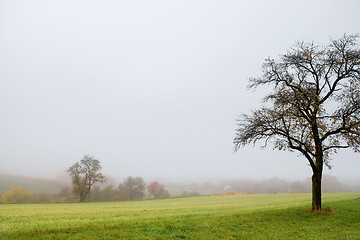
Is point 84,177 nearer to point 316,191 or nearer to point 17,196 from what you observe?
point 17,196

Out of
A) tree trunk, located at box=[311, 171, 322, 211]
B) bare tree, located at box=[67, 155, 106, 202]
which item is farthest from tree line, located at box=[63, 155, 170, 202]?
tree trunk, located at box=[311, 171, 322, 211]

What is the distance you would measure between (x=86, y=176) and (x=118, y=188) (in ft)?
35.9

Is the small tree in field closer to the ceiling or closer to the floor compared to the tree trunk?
closer to the floor

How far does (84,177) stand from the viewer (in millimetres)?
60312

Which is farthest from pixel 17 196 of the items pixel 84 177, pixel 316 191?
pixel 316 191

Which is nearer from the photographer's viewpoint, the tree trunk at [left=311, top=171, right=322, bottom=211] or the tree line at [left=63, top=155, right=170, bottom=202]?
the tree trunk at [left=311, top=171, right=322, bottom=211]

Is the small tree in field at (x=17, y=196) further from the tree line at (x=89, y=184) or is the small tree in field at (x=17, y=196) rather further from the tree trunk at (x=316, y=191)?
the tree trunk at (x=316, y=191)

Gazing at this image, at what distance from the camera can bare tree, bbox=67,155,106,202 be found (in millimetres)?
59938

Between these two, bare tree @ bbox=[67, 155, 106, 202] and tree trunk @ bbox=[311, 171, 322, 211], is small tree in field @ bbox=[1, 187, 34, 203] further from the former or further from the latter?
tree trunk @ bbox=[311, 171, 322, 211]

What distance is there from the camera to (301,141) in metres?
23.0

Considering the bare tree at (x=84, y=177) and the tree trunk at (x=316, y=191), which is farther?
the bare tree at (x=84, y=177)

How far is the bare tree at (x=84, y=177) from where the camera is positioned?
5994 cm

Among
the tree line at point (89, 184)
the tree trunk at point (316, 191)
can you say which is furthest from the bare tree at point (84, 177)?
the tree trunk at point (316, 191)

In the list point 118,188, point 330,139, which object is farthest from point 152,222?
point 118,188
